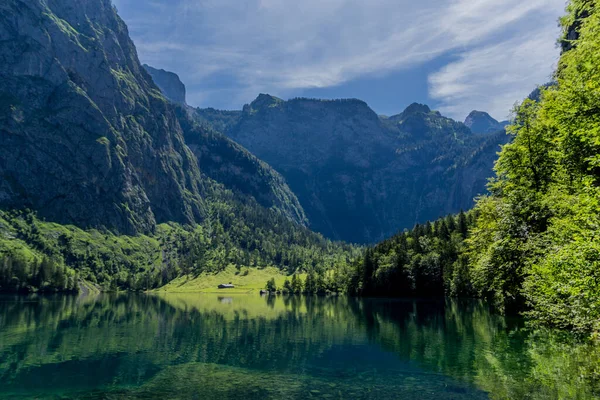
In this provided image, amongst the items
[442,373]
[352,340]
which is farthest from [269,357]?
[442,373]

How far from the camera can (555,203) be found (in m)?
37.3

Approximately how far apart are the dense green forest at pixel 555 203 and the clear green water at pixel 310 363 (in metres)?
4.58

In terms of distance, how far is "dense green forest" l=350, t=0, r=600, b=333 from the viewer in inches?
947

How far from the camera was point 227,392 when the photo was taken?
107ft

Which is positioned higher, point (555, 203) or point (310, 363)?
point (555, 203)

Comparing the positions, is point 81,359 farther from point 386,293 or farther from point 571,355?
point 386,293

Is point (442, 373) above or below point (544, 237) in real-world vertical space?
below

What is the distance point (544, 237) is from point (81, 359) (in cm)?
5318

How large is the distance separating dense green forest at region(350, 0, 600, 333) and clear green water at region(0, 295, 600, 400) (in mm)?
4578

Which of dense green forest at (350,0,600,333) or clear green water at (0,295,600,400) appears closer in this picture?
dense green forest at (350,0,600,333)

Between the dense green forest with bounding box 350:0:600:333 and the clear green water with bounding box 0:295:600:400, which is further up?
the dense green forest with bounding box 350:0:600:333

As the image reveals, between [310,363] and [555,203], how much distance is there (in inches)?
1150

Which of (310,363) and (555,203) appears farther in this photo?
(310,363)

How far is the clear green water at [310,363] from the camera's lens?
30.9 m
